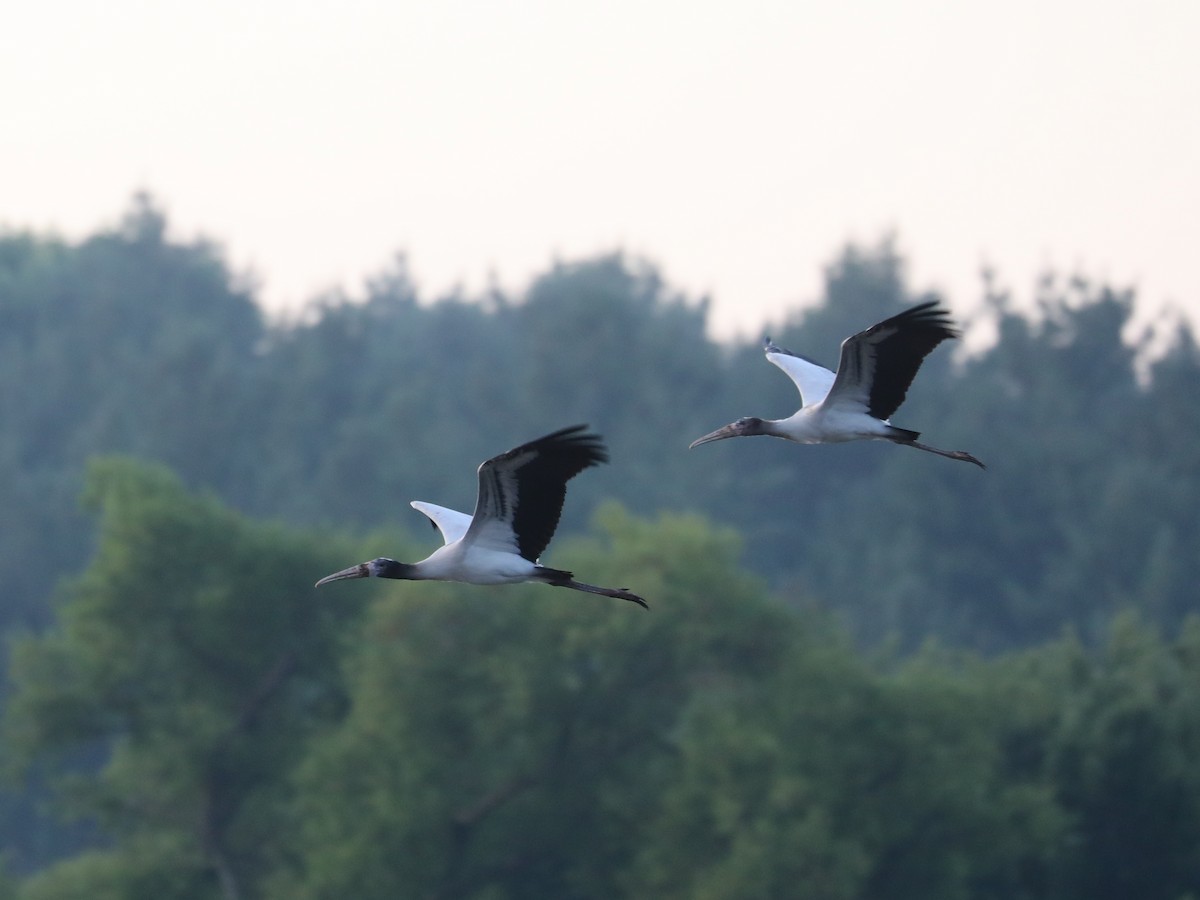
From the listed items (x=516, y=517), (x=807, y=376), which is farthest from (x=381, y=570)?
(x=807, y=376)

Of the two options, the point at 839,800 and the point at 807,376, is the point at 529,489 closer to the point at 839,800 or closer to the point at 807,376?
the point at 807,376

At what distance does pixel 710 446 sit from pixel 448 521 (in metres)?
75.0

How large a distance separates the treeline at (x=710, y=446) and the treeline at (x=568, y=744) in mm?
34095

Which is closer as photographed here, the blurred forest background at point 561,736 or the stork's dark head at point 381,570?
the stork's dark head at point 381,570

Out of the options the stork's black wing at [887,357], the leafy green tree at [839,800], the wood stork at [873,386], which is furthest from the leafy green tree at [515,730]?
the stork's black wing at [887,357]

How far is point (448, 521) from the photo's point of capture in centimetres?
2019

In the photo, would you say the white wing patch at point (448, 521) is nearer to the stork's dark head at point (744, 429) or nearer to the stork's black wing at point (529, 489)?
the stork's black wing at point (529, 489)

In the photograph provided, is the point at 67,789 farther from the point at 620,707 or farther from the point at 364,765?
the point at 620,707

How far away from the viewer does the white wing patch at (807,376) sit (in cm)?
2178

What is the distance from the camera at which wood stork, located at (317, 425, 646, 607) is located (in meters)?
17.5

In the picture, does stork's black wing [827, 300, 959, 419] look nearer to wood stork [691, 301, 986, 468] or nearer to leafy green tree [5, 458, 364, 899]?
wood stork [691, 301, 986, 468]

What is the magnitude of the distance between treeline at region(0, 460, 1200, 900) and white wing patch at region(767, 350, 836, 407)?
744 inches

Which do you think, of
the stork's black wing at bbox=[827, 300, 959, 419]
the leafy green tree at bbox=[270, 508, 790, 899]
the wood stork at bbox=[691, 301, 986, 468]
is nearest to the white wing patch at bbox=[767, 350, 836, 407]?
the wood stork at bbox=[691, 301, 986, 468]

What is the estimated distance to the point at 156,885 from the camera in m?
43.9
